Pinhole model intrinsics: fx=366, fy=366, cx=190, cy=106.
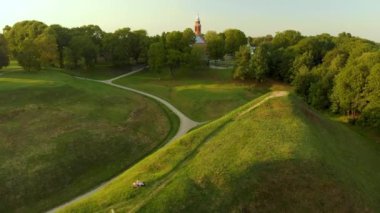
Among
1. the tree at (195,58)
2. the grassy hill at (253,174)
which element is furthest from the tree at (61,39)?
the grassy hill at (253,174)

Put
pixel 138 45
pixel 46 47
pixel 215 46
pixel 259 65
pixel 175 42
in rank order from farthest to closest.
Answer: pixel 215 46 < pixel 138 45 < pixel 175 42 < pixel 259 65 < pixel 46 47

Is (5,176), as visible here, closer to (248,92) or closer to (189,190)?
(189,190)

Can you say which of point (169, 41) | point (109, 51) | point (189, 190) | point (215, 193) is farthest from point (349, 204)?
point (109, 51)

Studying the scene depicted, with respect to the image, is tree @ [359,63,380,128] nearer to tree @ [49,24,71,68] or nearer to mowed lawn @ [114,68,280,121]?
mowed lawn @ [114,68,280,121]

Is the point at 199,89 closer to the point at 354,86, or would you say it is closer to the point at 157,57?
the point at 157,57

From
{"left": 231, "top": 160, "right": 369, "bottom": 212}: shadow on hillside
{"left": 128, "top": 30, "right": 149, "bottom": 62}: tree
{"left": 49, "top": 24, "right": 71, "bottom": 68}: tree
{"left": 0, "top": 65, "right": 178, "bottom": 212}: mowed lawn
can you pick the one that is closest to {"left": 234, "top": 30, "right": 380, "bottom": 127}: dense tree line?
{"left": 231, "top": 160, "right": 369, "bottom": 212}: shadow on hillside

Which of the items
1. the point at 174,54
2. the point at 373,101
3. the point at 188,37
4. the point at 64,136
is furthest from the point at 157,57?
the point at 373,101
